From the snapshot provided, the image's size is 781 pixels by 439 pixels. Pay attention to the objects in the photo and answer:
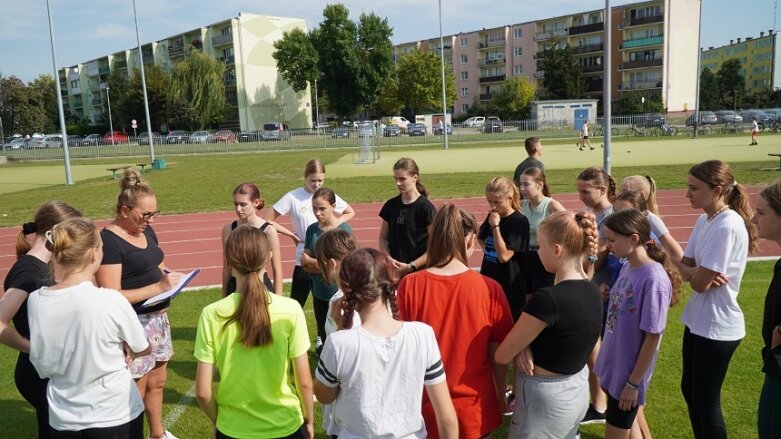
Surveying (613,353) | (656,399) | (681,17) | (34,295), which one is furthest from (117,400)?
(681,17)

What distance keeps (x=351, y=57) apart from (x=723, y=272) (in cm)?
6576

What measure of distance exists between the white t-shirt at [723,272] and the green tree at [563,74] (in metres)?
67.8

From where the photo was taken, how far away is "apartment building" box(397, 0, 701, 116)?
65625mm

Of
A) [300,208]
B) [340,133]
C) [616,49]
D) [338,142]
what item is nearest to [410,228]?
[300,208]

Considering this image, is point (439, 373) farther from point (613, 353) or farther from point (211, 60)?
point (211, 60)

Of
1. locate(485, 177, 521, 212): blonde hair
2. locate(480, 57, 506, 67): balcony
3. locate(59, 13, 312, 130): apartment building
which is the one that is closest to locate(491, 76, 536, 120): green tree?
locate(480, 57, 506, 67): balcony

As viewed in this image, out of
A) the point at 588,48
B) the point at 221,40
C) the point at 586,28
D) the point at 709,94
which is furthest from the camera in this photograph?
the point at 709,94

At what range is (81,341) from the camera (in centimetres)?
245

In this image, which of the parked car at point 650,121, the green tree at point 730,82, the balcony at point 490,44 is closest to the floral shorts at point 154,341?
the parked car at point 650,121

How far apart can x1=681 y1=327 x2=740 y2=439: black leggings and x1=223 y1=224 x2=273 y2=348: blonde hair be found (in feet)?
8.04

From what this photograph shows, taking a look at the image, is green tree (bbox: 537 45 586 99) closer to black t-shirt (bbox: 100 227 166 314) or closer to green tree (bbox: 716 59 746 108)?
green tree (bbox: 716 59 746 108)

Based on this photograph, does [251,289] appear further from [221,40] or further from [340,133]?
[221,40]

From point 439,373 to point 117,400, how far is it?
1566mm

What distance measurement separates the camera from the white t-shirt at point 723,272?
3127 mm
